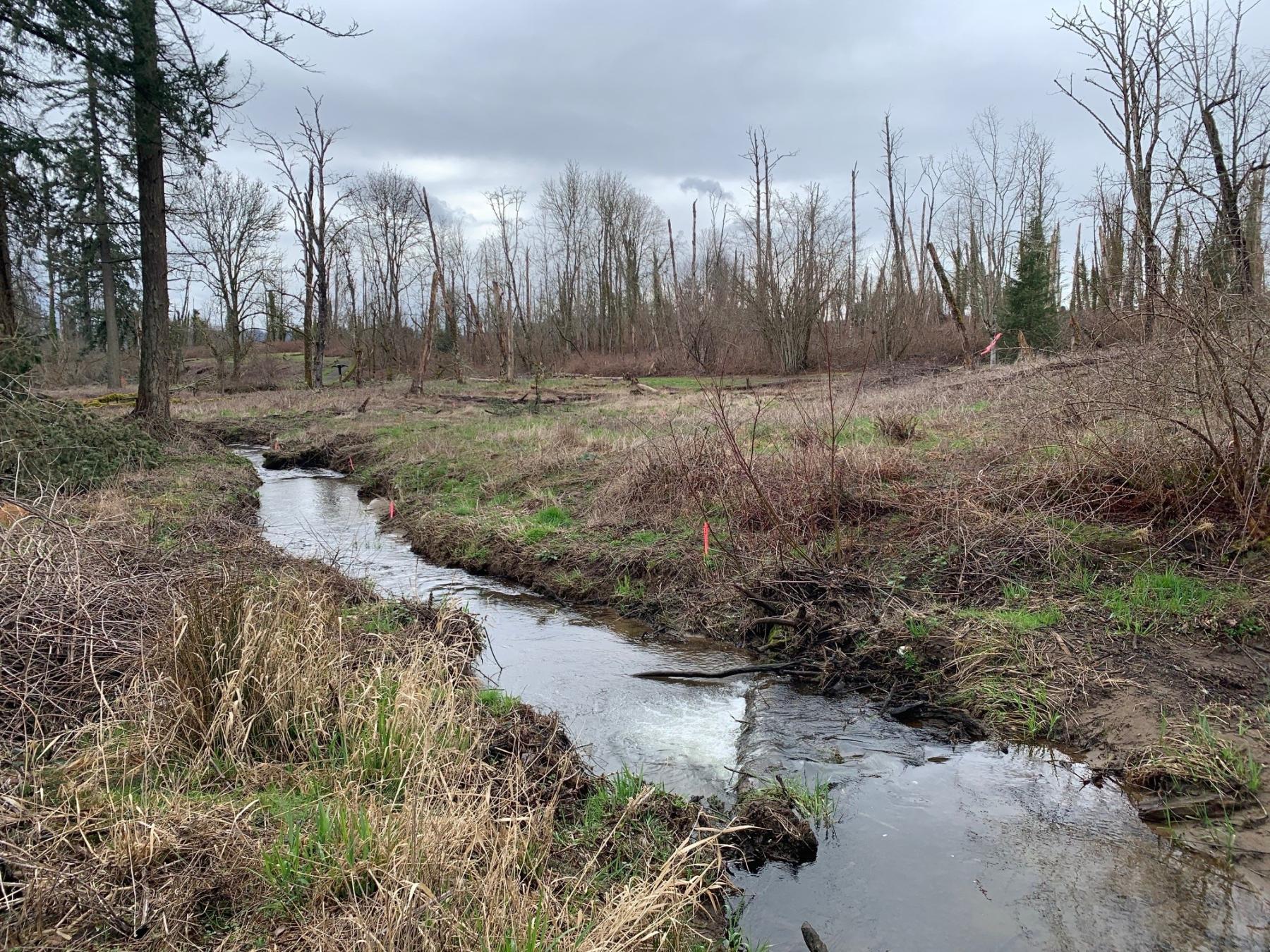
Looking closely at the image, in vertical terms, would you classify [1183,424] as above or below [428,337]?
below

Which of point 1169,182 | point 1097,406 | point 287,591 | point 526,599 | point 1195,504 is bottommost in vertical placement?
point 526,599

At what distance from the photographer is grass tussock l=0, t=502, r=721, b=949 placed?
255cm

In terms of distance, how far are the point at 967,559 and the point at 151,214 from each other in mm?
15034

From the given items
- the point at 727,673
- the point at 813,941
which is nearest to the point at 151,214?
the point at 727,673

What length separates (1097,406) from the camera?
7.25 meters

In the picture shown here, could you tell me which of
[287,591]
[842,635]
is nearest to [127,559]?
[287,591]

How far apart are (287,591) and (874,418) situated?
30.7 feet

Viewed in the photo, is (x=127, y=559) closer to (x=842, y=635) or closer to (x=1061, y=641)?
(x=842, y=635)

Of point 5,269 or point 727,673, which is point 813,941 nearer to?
point 727,673

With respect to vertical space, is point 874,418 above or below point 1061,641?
above

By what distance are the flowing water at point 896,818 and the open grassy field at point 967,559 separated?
0.36m

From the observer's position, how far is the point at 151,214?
1424 cm

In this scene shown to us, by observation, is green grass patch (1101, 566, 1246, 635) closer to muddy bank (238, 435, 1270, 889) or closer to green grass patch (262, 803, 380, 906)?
muddy bank (238, 435, 1270, 889)

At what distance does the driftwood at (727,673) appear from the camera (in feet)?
20.1
